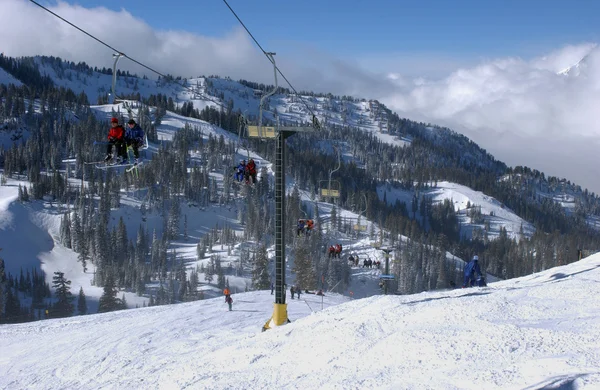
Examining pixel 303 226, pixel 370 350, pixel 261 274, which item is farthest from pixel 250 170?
pixel 261 274

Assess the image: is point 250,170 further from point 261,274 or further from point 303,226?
point 261,274

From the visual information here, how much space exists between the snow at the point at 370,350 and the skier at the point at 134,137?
22.2ft

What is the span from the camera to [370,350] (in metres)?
13.3

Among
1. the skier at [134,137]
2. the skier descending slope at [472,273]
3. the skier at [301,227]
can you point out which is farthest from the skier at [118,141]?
the skier descending slope at [472,273]

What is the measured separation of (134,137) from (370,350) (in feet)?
29.9

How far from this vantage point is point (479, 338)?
42.0 feet

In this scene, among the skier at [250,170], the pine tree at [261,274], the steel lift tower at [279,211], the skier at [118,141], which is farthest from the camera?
the pine tree at [261,274]

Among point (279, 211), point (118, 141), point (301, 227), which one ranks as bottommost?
point (301, 227)

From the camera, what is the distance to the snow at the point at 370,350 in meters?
11.0

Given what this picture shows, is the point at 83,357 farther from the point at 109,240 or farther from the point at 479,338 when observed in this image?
the point at 109,240

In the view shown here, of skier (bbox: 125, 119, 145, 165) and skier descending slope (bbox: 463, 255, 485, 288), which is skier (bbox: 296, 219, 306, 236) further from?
skier (bbox: 125, 119, 145, 165)

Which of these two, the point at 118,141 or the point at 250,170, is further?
the point at 250,170

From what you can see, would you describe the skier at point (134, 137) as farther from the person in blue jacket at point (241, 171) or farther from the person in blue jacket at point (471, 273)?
the person in blue jacket at point (471, 273)

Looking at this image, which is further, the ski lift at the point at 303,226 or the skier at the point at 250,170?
the ski lift at the point at 303,226
